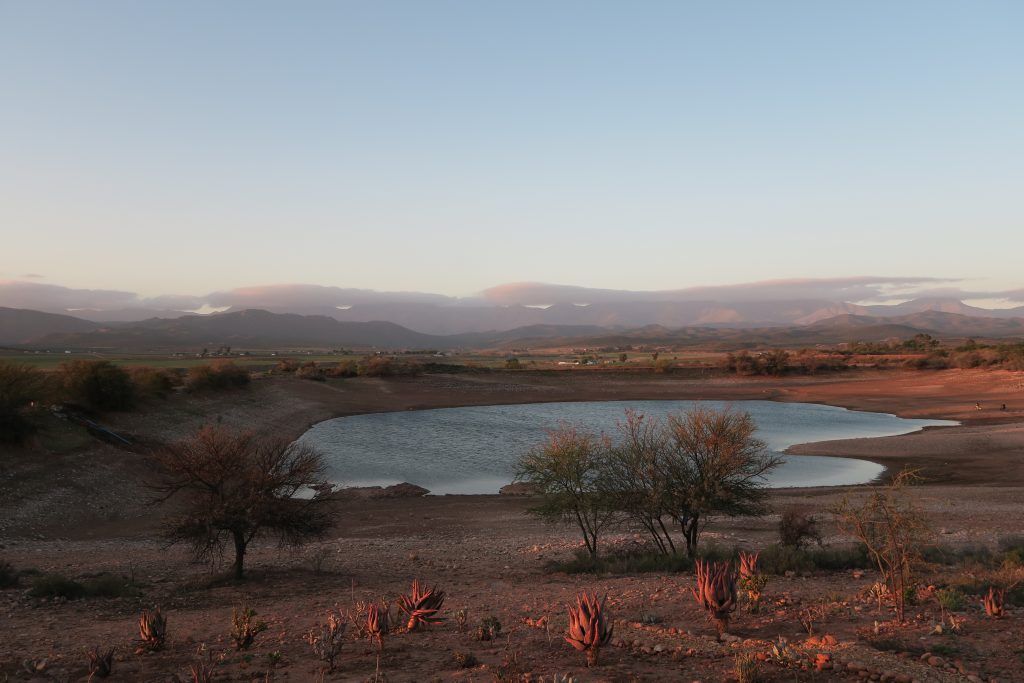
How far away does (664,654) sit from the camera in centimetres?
831

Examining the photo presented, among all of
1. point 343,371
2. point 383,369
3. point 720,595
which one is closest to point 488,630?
point 720,595

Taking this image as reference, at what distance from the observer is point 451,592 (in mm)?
13469

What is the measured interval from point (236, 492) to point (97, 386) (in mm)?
28527


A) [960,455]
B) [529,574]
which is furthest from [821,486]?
[529,574]

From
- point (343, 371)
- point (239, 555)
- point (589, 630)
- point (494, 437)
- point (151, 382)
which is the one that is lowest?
point (494, 437)

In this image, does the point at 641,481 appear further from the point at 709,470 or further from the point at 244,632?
the point at 244,632

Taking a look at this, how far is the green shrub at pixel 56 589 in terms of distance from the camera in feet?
42.1

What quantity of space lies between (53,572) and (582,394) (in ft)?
222

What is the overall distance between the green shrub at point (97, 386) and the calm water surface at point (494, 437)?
42.0 ft

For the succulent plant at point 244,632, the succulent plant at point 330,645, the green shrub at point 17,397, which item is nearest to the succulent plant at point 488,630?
the succulent plant at point 330,645

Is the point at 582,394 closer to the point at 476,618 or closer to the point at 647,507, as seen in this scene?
the point at 647,507

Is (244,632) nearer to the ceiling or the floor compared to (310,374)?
nearer to the ceiling

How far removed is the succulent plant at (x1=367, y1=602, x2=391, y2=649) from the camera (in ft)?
29.3

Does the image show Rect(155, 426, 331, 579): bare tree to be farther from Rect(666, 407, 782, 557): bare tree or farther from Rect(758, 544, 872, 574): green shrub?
Rect(758, 544, 872, 574): green shrub
